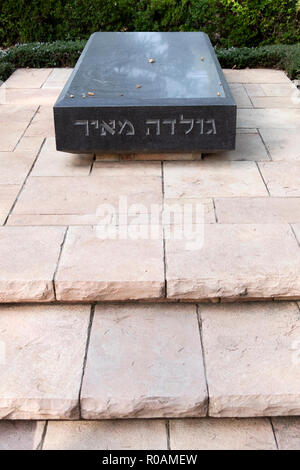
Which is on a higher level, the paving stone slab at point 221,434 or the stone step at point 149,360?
the stone step at point 149,360

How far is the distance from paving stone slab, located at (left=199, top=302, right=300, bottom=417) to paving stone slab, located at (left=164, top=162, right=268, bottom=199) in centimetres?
105

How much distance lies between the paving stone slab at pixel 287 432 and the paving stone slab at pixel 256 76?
4403 millimetres

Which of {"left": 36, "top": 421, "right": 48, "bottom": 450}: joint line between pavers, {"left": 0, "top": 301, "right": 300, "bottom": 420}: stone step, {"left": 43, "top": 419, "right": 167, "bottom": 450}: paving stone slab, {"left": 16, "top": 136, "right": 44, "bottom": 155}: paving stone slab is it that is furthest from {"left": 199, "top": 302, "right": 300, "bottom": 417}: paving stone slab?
{"left": 16, "top": 136, "right": 44, "bottom": 155}: paving stone slab

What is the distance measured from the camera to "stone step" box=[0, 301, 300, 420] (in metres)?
2.55

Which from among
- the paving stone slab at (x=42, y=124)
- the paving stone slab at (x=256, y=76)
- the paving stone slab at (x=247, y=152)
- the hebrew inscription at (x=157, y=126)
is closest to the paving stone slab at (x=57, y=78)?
the paving stone slab at (x=42, y=124)

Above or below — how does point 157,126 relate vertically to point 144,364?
above

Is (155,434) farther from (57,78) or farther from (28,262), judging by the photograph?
(57,78)

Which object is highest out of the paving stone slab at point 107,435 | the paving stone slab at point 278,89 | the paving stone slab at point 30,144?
the paving stone slab at point 278,89

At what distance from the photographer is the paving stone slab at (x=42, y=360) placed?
8.36 ft

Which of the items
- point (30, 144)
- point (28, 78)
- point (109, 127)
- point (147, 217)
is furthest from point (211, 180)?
point (28, 78)

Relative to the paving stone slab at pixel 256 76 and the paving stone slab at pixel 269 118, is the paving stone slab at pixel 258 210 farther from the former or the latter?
the paving stone slab at pixel 256 76

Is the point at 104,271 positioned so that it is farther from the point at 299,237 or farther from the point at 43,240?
the point at 299,237

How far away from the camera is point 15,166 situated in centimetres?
430

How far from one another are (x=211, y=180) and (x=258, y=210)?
1.75 feet
